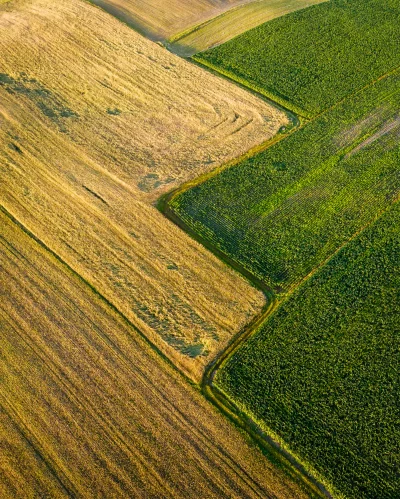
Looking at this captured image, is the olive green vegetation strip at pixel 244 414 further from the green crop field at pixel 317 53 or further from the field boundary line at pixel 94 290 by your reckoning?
the green crop field at pixel 317 53

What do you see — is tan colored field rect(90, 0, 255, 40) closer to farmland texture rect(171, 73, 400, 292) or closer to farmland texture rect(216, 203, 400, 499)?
farmland texture rect(171, 73, 400, 292)

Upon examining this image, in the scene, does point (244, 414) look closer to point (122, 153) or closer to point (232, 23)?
point (122, 153)

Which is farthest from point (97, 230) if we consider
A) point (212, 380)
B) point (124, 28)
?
point (124, 28)

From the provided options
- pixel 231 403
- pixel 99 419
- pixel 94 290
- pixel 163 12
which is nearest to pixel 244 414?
pixel 231 403

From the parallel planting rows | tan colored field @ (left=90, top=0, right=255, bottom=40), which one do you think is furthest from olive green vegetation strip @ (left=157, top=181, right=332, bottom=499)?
tan colored field @ (left=90, top=0, right=255, bottom=40)

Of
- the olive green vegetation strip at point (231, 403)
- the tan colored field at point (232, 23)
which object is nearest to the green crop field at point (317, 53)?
the tan colored field at point (232, 23)

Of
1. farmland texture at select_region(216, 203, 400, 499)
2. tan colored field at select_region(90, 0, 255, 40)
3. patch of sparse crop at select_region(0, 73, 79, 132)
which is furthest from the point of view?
tan colored field at select_region(90, 0, 255, 40)

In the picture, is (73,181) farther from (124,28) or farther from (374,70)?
(374,70)
